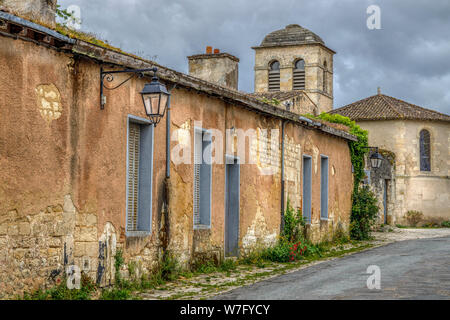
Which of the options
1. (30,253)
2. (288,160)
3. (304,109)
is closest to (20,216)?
(30,253)

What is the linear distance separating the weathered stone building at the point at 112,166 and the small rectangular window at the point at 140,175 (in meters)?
0.02

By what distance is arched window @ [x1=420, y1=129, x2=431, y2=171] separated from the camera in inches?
1409

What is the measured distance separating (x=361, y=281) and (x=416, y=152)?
26348 millimetres

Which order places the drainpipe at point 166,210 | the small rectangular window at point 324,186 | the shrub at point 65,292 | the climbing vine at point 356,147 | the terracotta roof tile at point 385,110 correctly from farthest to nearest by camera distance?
the terracotta roof tile at point 385,110 → the climbing vine at point 356,147 → the small rectangular window at point 324,186 → the drainpipe at point 166,210 → the shrub at point 65,292

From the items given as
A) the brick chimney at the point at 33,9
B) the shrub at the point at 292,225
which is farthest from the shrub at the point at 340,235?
the brick chimney at the point at 33,9

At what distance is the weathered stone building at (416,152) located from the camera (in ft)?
115

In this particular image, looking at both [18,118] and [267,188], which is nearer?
[18,118]

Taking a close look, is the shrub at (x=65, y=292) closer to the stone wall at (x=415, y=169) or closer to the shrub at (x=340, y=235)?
the shrub at (x=340, y=235)

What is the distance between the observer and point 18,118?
7.63m

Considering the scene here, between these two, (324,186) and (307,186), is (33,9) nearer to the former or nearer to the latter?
(307,186)

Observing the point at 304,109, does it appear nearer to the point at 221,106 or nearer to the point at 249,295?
the point at 221,106

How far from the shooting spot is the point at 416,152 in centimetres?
3534
